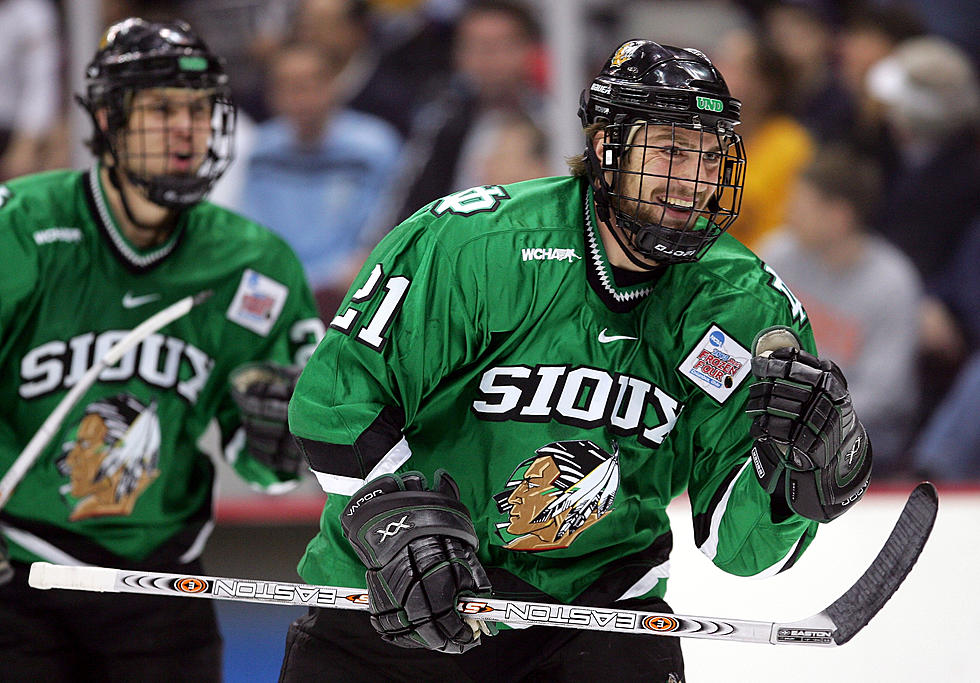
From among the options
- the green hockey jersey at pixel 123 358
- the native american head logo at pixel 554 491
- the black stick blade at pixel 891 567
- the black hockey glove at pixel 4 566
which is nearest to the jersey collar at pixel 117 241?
the green hockey jersey at pixel 123 358

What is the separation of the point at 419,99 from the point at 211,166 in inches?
115

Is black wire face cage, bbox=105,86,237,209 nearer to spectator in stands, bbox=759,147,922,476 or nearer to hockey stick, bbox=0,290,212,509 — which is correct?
hockey stick, bbox=0,290,212,509

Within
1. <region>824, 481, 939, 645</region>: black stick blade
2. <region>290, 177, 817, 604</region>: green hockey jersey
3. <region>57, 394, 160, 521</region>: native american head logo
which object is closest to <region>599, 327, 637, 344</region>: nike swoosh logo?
<region>290, 177, 817, 604</region>: green hockey jersey

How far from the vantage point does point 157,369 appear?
231cm

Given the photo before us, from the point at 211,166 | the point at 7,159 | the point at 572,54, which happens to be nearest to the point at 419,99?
the point at 572,54

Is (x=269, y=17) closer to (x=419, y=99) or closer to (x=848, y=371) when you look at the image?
(x=419, y=99)

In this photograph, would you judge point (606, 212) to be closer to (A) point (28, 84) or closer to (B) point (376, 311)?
(B) point (376, 311)

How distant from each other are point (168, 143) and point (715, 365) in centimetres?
112

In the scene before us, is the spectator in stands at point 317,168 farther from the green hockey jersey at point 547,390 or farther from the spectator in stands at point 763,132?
the green hockey jersey at point 547,390

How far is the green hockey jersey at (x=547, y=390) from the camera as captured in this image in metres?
1.68

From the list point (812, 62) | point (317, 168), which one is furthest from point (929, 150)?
point (317, 168)

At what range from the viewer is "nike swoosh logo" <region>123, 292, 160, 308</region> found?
2322mm

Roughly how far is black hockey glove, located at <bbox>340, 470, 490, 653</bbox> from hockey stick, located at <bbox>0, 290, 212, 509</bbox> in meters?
Answer: 0.83

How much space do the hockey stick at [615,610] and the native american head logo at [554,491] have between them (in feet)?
0.39
